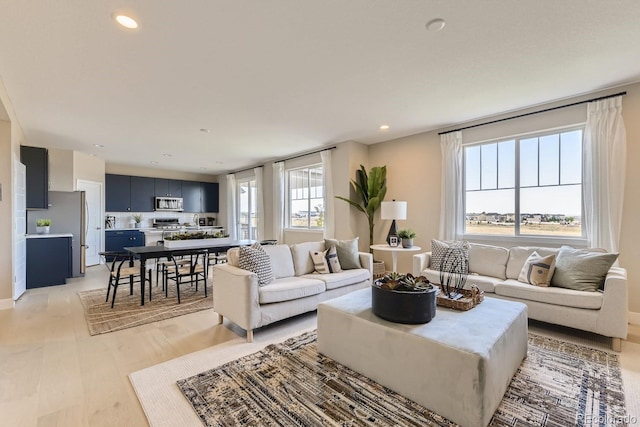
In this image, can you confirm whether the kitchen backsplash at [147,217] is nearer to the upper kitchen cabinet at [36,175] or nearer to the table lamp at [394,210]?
the upper kitchen cabinet at [36,175]

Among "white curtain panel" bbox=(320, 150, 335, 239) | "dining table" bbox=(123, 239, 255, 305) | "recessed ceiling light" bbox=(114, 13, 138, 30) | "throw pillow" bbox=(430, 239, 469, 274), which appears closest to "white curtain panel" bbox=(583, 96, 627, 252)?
"throw pillow" bbox=(430, 239, 469, 274)

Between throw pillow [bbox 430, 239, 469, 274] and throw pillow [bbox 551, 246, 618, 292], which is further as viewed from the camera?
throw pillow [bbox 430, 239, 469, 274]

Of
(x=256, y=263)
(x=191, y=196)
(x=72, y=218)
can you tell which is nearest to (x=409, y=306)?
(x=256, y=263)

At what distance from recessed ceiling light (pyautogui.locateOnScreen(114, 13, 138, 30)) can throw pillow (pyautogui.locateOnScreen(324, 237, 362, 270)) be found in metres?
3.08

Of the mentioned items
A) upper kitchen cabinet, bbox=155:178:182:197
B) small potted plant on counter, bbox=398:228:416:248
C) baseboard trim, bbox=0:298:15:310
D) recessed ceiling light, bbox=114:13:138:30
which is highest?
recessed ceiling light, bbox=114:13:138:30

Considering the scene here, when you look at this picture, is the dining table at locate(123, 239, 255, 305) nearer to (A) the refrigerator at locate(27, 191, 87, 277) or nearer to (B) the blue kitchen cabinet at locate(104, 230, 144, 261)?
(A) the refrigerator at locate(27, 191, 87, 277)

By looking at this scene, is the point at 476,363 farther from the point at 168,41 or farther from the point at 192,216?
the point at 192,216

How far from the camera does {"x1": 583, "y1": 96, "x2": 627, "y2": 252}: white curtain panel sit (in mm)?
3203

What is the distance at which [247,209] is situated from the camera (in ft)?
28.4

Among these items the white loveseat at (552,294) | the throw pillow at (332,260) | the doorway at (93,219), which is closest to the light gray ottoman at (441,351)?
the white loveseat at (552,294)

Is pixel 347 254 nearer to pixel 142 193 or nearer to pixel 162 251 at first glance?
pixel 162 251

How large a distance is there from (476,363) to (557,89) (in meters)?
3.34

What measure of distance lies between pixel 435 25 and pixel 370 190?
3.32m

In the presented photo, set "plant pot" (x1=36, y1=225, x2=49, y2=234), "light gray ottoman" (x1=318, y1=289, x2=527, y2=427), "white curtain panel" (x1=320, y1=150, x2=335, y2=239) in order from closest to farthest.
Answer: "light gray ottoman" (x1=318, y1=289, x2=527, y2=427), "plant pot" (x1=36, y1=225, x2=49, y2=234), "white curtain panel" (x1=320, y1=150, x2=335, y2=239)
